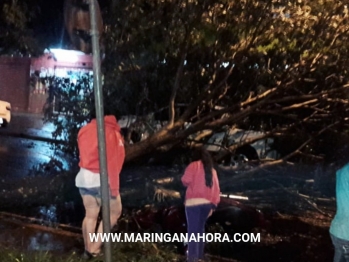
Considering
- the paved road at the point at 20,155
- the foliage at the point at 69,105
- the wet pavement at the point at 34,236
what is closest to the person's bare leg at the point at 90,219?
the wet pavement at the point at 34,236

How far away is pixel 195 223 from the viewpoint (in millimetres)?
7082

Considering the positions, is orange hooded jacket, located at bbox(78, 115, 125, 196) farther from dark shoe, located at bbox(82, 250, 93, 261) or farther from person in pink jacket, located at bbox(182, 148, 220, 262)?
person in pink jacket, located at bbox(182, 148, 220, 262)

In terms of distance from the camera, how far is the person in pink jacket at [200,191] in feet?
22.7

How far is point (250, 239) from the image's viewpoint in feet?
31.3

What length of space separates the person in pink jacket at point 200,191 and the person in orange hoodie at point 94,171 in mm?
820

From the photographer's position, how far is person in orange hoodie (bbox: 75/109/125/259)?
6.39m

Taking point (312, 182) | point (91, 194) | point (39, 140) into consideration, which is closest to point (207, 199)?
point (91, 194)

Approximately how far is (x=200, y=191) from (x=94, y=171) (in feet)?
4.02

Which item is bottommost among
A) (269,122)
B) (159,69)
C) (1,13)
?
(269,122)

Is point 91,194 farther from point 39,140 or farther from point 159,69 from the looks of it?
point 39,140

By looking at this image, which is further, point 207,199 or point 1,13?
point 1,13

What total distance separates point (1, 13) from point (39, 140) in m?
11.3

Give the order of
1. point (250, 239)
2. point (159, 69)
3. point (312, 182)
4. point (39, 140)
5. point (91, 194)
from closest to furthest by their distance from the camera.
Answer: point (91, 194) < point (250, 239) < point (159, 69) < point (312, 182) < point (39, 140)

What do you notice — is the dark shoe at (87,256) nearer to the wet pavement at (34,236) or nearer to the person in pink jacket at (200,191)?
the wet pavement at (34,236)
